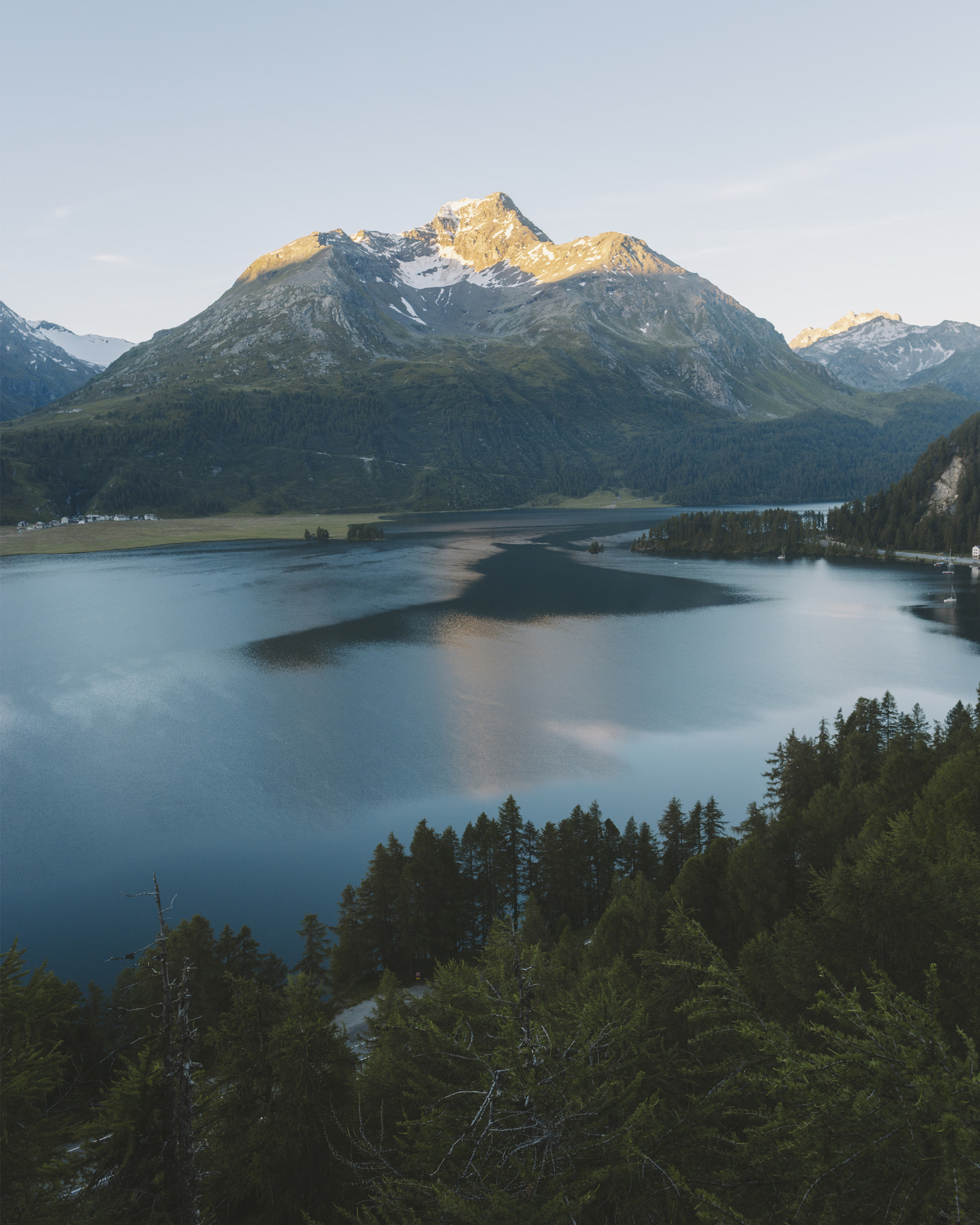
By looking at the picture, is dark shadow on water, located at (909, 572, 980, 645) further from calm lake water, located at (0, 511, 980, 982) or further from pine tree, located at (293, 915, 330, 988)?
pine tree, located at (293, 915, 330, 988)

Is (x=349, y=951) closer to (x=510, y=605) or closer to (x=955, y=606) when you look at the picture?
(x=510, y=605)

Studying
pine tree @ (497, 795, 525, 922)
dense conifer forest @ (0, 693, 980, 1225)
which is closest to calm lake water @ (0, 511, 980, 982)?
pine tree @ (497, 795, 525, 922)

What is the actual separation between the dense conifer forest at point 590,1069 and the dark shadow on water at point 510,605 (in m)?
70.9

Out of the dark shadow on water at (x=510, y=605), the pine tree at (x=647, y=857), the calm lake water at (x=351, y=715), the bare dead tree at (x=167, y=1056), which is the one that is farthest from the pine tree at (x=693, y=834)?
the dark shadow on water at (x=510, y=605)

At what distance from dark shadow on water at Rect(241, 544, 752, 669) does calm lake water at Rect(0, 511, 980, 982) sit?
0.89 metres

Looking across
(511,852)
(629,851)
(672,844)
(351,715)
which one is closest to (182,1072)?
(511,852)

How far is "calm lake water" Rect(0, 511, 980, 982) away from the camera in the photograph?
48.3m

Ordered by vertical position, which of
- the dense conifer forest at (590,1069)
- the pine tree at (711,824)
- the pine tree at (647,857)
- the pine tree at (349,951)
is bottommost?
the pine tree at (349,951)

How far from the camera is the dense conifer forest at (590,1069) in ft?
27.7

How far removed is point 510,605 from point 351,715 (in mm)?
63850

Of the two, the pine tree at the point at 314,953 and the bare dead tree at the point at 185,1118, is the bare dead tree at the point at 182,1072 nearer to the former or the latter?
the bare dead tree at the point at 185,1118

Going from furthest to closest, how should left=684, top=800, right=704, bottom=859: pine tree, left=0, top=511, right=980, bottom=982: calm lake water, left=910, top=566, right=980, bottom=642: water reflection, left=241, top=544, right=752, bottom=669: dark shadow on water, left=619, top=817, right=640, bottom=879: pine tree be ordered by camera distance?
left=910, top=566, right=980, bottom=642: water reflection < left=241, top=544, right=752, bottom=669: dark shadow on water < left=0, top=511, right=980, bottom=982: calm lake water < left=684, top=800, right=704, bottom=859: pine tree < left=619, top=817, right=640, bottom=879: pine tree

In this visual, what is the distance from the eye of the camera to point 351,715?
7700 centimetres

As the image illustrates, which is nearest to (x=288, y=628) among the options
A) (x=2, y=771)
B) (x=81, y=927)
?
(x=2, y=771)
